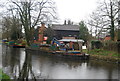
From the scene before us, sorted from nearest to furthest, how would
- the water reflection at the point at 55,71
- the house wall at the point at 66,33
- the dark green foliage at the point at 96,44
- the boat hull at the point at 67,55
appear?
the water reflection at the point at 55,71
the boat hull at the point at 67,55
the dark green foliage at the point at 96,44
the house wall at the point at 66,33

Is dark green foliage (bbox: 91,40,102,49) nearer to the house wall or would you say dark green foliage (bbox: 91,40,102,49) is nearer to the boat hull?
the boat hull

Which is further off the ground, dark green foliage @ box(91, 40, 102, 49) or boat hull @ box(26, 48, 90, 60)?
dark green foliage @ box(91, 40, 102, 49)

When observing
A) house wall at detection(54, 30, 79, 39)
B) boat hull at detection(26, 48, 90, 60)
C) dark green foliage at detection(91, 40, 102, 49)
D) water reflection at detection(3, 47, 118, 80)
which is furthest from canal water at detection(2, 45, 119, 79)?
house wall at detection(54, 30, 79, 39)

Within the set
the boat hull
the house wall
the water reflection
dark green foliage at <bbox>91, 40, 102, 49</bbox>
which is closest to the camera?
the water reflection

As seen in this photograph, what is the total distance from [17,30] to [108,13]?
2873 cm

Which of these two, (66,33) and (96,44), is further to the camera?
(66,33)

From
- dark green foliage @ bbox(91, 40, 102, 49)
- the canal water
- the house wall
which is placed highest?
the house wall

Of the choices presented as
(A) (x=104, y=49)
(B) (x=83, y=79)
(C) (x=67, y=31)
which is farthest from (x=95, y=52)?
(C) (x=67, y=31)

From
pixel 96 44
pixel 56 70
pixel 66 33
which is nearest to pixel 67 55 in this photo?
pixel 96 44

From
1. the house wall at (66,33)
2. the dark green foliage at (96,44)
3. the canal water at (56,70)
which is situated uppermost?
the house wall at (66,33)

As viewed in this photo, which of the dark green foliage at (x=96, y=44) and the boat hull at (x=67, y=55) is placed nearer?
the boat hull at (x=67, y=55)

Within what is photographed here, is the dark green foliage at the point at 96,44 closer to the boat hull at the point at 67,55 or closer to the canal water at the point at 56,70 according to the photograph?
the boat hull at the point at 67,55

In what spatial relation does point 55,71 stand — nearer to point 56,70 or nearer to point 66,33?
point 56,70

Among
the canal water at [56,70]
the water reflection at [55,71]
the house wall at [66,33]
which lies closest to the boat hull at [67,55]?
the canal water at [56,70]
